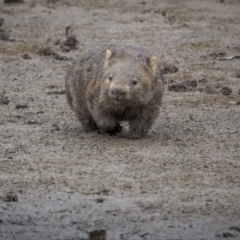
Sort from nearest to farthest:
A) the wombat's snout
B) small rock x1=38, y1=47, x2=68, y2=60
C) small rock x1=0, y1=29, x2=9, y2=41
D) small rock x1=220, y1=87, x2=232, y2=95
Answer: the wombat's snout → small rock x1=220, y1=87, x2=232, y2=95 → small rock x1=38, y1=47, x2=68, y2=60 → small rock x1=0, y1=29, x2=9, y2=41

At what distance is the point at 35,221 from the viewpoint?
331 inches

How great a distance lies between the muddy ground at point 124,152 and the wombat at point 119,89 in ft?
0.71

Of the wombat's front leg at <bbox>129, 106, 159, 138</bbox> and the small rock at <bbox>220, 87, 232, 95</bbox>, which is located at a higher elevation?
the wombat's front leg at <bbox>129, 106, 159, 138</bbox>

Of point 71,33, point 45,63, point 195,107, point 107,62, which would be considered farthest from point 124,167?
point 71,33

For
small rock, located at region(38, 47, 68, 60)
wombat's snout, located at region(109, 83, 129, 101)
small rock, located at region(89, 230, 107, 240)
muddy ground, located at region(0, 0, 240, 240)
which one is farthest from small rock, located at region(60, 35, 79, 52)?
small rock, located at region(89, 230, 107, 240)

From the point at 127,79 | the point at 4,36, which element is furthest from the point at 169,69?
the point at 127,79

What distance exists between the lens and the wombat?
34.5 feet

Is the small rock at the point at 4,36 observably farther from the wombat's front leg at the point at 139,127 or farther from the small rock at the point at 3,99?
the wombat's front leg at the point at 139,127

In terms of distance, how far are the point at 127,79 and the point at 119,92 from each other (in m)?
0.27

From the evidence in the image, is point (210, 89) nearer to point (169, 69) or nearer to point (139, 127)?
point (169, 69)

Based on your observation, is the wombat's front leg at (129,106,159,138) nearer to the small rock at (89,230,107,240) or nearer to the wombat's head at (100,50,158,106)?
the wombat's head at (100,50,158,106)

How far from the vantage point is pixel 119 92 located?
10.3 metres

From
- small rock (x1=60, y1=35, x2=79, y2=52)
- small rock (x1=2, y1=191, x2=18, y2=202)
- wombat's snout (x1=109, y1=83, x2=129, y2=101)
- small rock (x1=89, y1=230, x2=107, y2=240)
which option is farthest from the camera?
small rock (x1=60, y1=35, x2=79, y2=52)

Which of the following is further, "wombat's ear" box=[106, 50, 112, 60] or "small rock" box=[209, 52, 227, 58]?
"small rock" box=[209, 52, 227, 58]
